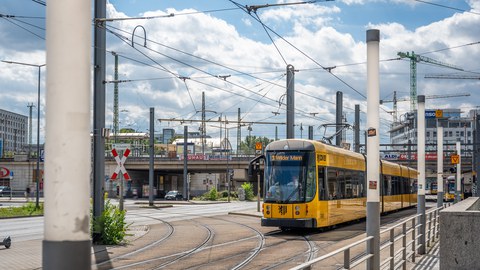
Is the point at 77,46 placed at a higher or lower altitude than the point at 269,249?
higher

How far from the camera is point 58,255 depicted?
3.31m

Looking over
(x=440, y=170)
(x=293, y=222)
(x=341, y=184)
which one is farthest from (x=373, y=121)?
(x=440, y=170)

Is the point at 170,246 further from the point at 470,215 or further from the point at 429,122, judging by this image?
the point at 429,122

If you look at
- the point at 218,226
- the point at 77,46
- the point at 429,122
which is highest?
the point at 429,122

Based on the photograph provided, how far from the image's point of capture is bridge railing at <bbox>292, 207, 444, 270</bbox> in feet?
24.5

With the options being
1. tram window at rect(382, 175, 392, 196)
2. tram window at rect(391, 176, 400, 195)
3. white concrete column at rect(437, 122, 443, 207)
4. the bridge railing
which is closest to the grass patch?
tram window at rect(382, 175, 392, 196)

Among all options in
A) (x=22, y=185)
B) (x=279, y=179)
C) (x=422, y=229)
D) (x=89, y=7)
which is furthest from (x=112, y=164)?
(x=89, y=7)

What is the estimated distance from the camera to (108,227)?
19.1m

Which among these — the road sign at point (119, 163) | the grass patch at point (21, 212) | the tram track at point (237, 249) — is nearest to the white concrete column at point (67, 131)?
the tram track at point (237, 249)

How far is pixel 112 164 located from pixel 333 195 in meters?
64.4

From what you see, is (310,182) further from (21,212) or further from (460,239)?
(21,212)

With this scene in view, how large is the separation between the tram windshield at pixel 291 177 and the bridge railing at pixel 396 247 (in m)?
3.01

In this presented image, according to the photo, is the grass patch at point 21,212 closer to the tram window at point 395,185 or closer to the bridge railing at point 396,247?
the tram window at point 395,185

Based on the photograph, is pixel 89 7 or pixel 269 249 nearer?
pixel 89 7
